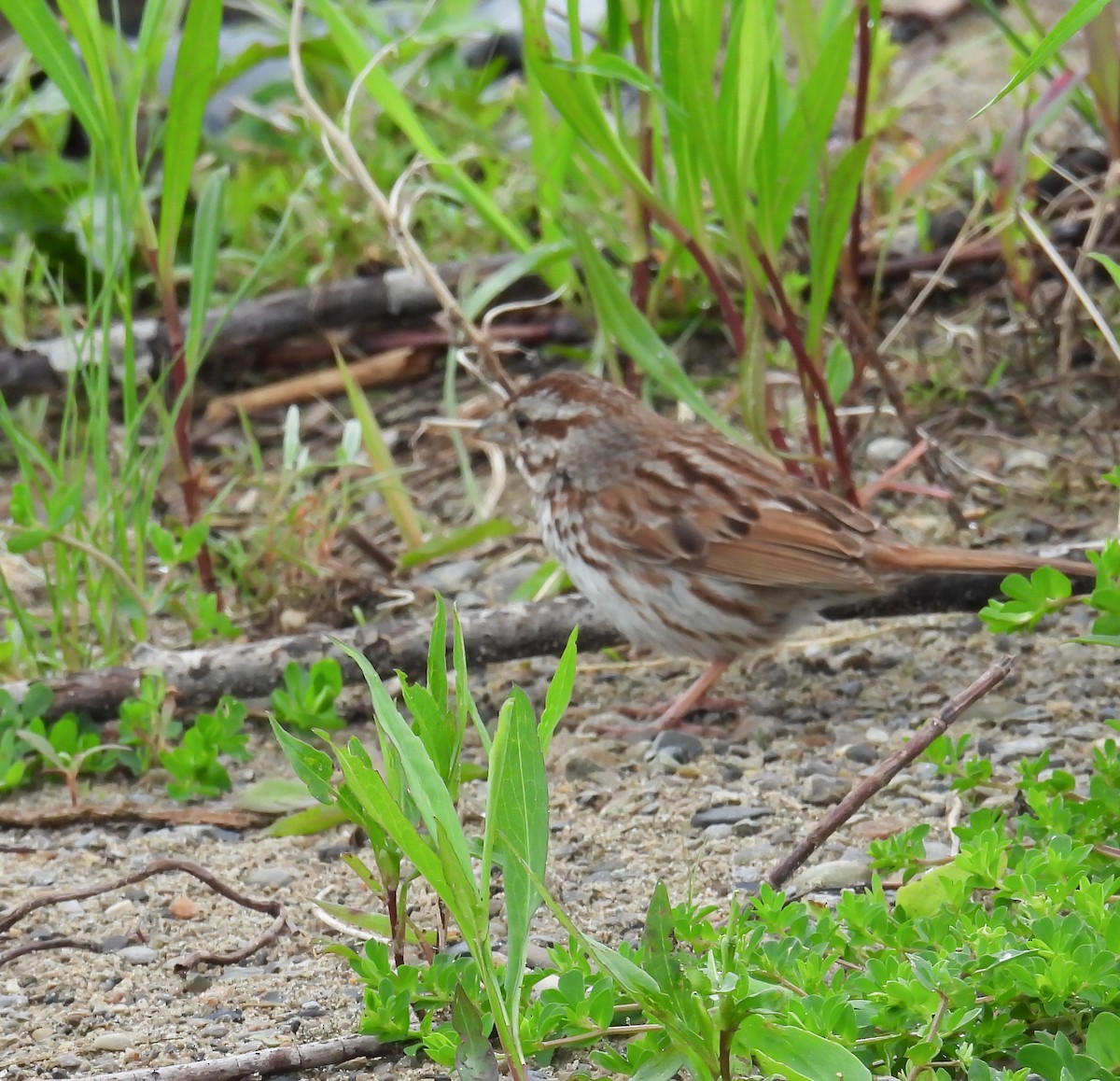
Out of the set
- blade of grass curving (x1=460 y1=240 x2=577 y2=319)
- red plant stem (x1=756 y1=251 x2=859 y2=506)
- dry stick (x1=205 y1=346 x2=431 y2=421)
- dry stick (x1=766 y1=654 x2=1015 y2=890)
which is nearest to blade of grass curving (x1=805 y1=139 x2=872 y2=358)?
red plant stem (x1=756 y1=251 x2=859 y2=506)

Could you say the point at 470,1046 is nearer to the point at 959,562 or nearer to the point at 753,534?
the point at 959,562

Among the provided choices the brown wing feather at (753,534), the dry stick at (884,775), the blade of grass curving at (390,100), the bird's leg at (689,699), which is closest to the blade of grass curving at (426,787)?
the dry stick at (884,775)

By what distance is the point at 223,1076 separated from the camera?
2.32 m

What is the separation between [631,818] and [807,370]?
51.5 inches

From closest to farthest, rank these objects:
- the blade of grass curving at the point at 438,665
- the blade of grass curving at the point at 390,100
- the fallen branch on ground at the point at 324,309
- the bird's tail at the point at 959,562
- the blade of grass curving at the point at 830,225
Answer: the blade of grass curving at the point at 438,665, the bird's tail at the point at 959,562, the blade of grass curving at the point at 830,225, the blade of grass curving at the point at 390,100, the fallen branch on ground at the point at 324,309

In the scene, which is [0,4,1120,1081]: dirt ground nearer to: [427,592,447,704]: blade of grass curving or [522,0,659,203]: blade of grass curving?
[427,592,447,704]: blade of grass curving

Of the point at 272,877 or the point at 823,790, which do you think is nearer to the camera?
the point at 272,877

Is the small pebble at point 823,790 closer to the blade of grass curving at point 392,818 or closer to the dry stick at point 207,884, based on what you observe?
the dry stick at point 207,884

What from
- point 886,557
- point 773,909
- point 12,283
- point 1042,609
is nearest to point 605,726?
Answer: point 886,557

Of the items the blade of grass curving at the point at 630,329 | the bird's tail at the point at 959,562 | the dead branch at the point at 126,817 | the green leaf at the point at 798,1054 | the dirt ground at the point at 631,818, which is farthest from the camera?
the blade of grass curving at the point at 630,329

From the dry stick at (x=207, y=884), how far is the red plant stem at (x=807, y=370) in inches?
75.8

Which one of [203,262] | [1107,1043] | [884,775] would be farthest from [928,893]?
[203,262]

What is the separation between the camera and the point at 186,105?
164 inches

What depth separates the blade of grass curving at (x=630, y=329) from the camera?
4.30 m
